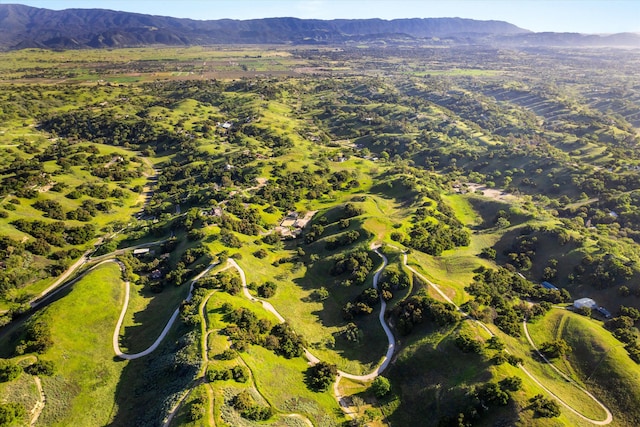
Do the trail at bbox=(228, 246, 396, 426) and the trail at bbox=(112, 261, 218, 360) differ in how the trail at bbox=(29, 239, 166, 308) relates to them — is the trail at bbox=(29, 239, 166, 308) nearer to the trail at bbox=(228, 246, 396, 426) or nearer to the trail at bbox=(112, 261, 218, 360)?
the trail at bbox=(112, 261, 218, 360)

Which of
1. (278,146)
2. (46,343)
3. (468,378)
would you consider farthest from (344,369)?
(278,146)

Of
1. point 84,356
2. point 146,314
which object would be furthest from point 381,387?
point 84,356

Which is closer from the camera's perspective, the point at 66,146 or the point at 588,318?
the point at 588,318

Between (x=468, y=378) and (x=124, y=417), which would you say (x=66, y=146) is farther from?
(x=468, y=378)

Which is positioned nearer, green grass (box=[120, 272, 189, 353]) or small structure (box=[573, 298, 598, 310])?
green grass (box=[120, 272, 189, 353])

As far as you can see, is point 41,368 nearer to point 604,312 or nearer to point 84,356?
point 84,356

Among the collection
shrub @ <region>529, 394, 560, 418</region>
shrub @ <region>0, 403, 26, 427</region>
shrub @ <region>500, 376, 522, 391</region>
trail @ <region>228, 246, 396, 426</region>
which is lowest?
trail @ <region>228, 246, 396, 426</region>

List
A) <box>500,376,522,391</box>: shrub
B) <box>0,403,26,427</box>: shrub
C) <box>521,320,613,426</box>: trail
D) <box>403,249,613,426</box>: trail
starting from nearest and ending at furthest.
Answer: <box>0,403,26,427</box>: shrub < <box>500,376,522,391</box>: shrub < <box>521,320,613,426</box>: trail < <box>403,249,613,426</box>: trail

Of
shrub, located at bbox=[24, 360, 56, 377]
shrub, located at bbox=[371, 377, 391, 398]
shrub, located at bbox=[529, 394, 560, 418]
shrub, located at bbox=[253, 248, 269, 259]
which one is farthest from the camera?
shrub, located at bbox=[253, 248, 269, 259]

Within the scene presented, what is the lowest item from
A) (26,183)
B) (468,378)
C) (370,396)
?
(370,396)

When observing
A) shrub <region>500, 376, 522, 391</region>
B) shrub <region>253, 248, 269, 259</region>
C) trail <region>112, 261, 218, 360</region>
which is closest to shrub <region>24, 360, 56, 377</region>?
trail <region>112, 261, 218, 360</region>

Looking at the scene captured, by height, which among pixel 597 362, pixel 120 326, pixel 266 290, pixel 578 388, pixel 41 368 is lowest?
pixel 578 388
